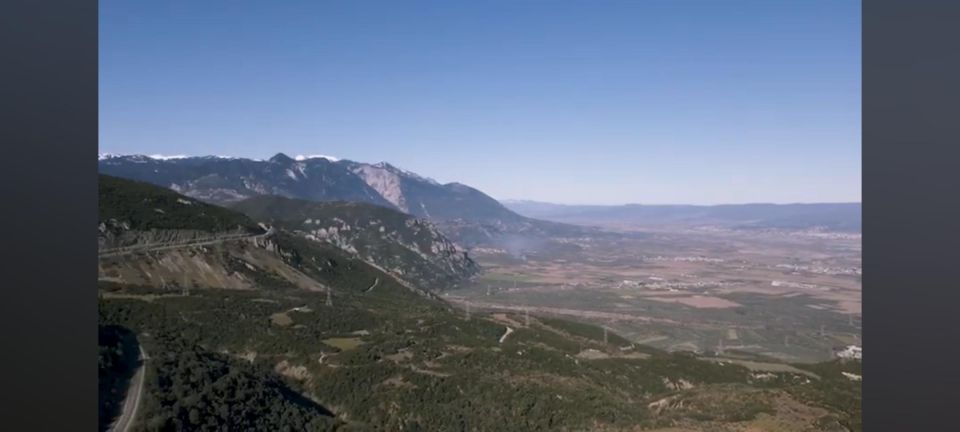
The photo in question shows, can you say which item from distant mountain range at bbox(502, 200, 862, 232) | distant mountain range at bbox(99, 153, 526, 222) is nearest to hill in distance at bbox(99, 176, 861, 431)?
distant mountain range at bbox(502, 200, 862, 232)

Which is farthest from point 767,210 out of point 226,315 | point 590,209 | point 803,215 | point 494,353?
point 226,315

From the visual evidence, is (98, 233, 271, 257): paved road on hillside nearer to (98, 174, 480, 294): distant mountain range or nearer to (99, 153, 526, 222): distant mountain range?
(98, 174, 480, 294): distant mountain range

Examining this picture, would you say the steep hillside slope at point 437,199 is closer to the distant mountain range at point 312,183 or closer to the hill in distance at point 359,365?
the distant mountain range at point 312,183

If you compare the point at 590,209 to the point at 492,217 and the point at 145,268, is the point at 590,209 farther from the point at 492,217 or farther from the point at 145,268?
the point at 145,268

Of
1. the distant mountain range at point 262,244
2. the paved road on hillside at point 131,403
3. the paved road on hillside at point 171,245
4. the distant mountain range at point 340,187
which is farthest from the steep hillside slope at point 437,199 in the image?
the paved road on hillside at point 131,403

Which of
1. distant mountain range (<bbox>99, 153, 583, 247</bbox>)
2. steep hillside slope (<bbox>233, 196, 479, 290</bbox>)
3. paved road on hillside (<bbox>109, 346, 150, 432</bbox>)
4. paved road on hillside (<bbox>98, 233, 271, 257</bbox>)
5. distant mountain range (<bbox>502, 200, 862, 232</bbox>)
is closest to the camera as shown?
paved road on hillside (<bbox>109, 346, 150, 432</bbox>)
